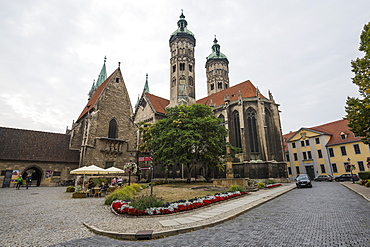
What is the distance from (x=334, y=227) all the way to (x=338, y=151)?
134 ft

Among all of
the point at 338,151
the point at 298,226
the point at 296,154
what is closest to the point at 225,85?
the point at 296,154

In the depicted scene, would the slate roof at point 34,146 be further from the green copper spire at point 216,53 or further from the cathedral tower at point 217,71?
the green copper spire at point 216,53

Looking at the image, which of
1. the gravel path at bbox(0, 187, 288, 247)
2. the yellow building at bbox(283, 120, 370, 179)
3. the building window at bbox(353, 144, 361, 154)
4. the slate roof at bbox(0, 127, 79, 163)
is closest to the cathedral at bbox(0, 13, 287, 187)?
the slate roof at bbox(0, 127, 79, 163)

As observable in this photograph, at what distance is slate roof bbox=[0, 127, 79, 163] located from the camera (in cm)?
2602

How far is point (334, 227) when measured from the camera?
600 centimetres

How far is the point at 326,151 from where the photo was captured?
130ft

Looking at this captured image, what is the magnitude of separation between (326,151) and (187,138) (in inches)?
1297

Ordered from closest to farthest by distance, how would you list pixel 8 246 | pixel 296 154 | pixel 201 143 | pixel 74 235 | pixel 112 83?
pixel 8 246 → pixel 74 235 → pixel 201 143 → pixel 112 83 → pixel 296 154

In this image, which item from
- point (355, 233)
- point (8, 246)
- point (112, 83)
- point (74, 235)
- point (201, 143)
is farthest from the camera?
point (112, 83)

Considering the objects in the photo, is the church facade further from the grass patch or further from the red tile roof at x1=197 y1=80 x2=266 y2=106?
the grass patch

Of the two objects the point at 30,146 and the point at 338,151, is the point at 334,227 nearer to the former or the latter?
the point at 30,146

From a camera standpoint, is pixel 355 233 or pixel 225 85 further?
pixel 225 85

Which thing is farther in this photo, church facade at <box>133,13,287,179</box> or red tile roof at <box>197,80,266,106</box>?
red tile roof at <box>197,80,266,106</box>

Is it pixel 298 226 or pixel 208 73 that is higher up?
pixel 208 73
